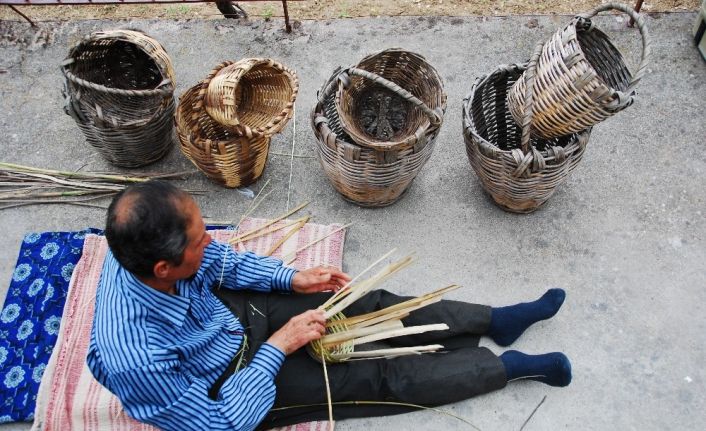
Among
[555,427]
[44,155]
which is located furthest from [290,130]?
[555,427]

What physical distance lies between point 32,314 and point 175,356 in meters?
1.22

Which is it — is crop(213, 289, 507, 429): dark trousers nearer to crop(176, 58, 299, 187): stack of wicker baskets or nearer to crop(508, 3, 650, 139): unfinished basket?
crop(176, 58, 299, 187): stack of wicker baskets

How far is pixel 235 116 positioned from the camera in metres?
2.62

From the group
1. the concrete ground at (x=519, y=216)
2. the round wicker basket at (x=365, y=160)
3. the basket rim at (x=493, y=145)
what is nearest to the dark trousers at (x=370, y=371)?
the concrete ground at (x=519, y=216)

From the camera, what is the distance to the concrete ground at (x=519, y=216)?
7.98 ft

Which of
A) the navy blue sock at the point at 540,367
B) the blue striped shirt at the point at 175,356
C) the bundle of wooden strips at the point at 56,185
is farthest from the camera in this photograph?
the bundle of wooden strips at the point at 56,185

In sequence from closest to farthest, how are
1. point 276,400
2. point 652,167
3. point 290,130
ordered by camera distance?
point 276,400 < point 652,167 < point 290,130

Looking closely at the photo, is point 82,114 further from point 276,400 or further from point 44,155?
point 276,400

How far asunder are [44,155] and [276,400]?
2042mm

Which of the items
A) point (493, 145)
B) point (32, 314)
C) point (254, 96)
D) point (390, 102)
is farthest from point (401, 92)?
point (32, 314)

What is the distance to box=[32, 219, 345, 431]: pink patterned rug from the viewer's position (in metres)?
2.33

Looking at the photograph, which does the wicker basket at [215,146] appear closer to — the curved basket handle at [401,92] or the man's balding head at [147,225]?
the curved basket handle at [401,92]

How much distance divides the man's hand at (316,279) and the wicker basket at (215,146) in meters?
0.71

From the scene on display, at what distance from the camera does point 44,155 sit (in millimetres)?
3289
